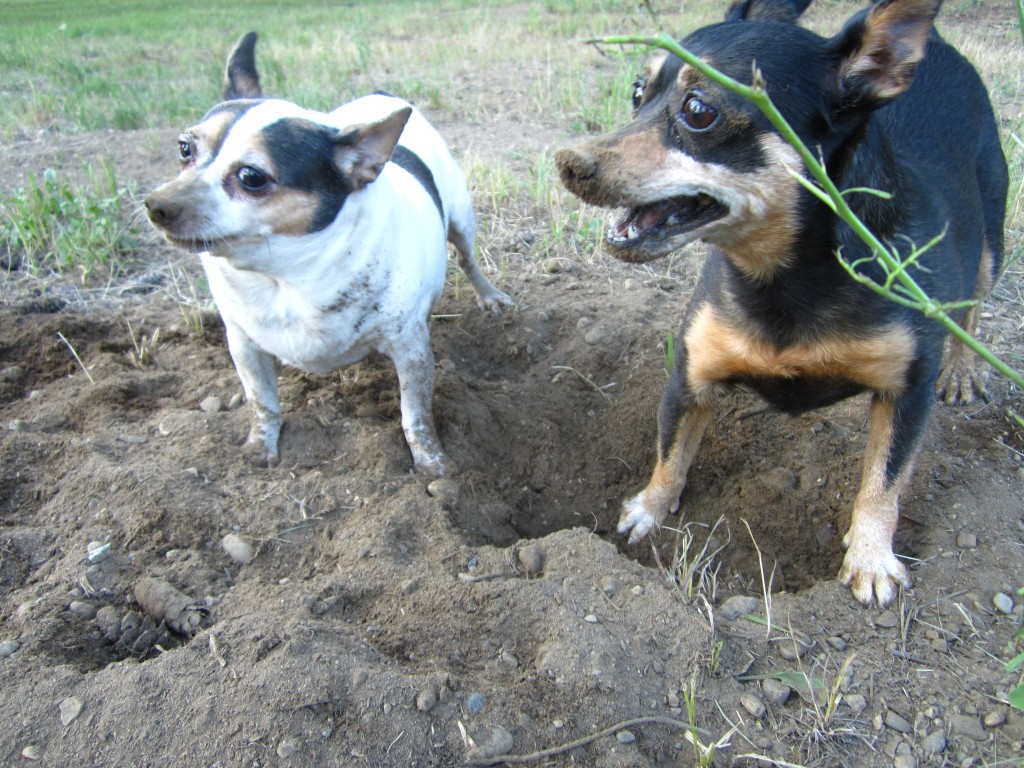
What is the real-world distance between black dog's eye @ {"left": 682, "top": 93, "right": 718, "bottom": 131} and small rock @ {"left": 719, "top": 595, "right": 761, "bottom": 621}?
156cm

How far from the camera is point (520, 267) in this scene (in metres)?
5.12

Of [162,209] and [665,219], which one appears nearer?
[665,219]

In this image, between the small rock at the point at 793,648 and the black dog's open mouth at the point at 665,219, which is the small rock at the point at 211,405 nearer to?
the black dog's open mouth at the point at 665,219

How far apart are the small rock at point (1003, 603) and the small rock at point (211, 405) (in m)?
3.21

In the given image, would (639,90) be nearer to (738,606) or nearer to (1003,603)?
(738,606)

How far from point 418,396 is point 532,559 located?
954 millimetres

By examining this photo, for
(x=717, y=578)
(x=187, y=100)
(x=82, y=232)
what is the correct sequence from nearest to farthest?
(x=717, y=578) < (x=82, y=232) < (x=187, y=100)

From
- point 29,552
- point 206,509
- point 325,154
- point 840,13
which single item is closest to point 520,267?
point 325,154

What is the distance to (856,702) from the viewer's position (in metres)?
2.38

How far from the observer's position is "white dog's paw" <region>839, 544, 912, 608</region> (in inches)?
111

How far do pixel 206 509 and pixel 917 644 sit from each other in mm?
2526

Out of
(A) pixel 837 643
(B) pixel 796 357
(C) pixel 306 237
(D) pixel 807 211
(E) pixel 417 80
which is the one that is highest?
(D) pixel 807 211

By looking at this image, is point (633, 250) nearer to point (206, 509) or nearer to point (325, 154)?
point (325, 154)

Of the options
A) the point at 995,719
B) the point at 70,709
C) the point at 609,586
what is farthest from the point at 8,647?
the point at 995,719
